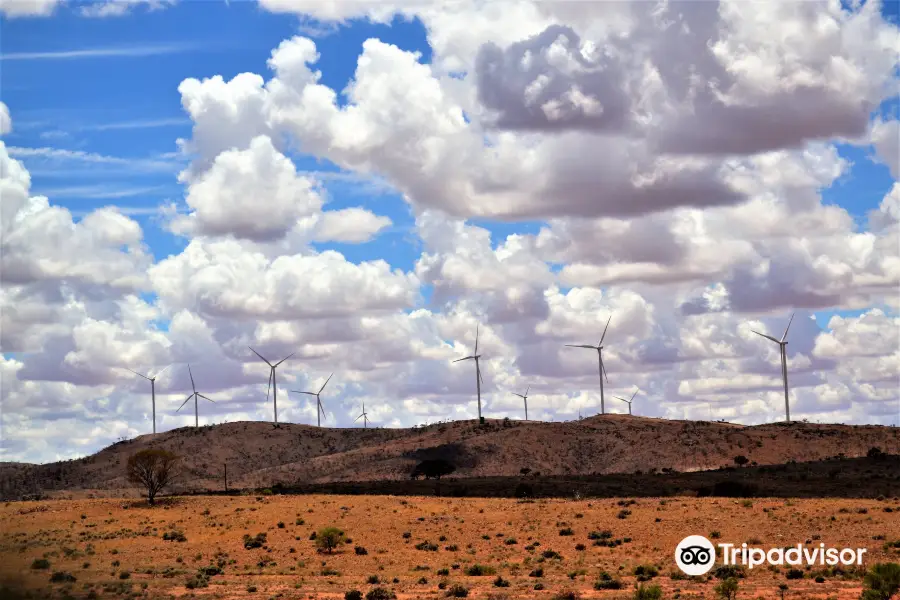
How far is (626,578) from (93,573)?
110 ft

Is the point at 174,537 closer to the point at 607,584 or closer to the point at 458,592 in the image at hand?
the point at 458,592

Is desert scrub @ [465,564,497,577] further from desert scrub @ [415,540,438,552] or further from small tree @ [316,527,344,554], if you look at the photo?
small tree @ [316,527,344,554]

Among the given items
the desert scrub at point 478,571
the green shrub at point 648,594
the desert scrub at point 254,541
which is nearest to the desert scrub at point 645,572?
the desert scrub at point 478,571

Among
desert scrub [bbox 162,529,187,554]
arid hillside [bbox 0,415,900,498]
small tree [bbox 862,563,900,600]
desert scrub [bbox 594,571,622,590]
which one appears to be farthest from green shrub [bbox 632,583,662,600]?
arid hillside [bbox 0,415,900,498]

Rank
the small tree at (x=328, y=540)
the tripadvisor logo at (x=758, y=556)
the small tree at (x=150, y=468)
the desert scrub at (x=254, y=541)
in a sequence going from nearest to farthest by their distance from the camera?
the tripadvisor logo at (x=758, y=556) → the small tree at (x=328, y=540) → the desert scrub at (x=254, y=541) → the small tree at (x=150, y=468)

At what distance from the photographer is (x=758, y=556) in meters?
72.0

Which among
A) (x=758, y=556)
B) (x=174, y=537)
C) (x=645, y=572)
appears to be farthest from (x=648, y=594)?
(x=174, y=537)

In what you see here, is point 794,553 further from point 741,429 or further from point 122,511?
point 741,429

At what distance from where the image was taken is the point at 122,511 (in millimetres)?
118688

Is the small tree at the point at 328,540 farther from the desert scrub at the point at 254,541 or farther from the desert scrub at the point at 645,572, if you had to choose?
the desert scrub at the point at 645,572

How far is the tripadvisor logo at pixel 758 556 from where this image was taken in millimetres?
67188

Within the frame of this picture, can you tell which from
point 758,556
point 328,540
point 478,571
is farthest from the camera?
point 328,540

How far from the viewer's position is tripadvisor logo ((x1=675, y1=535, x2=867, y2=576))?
67188 mm

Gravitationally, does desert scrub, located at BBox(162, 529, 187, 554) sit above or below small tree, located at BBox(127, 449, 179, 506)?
below
